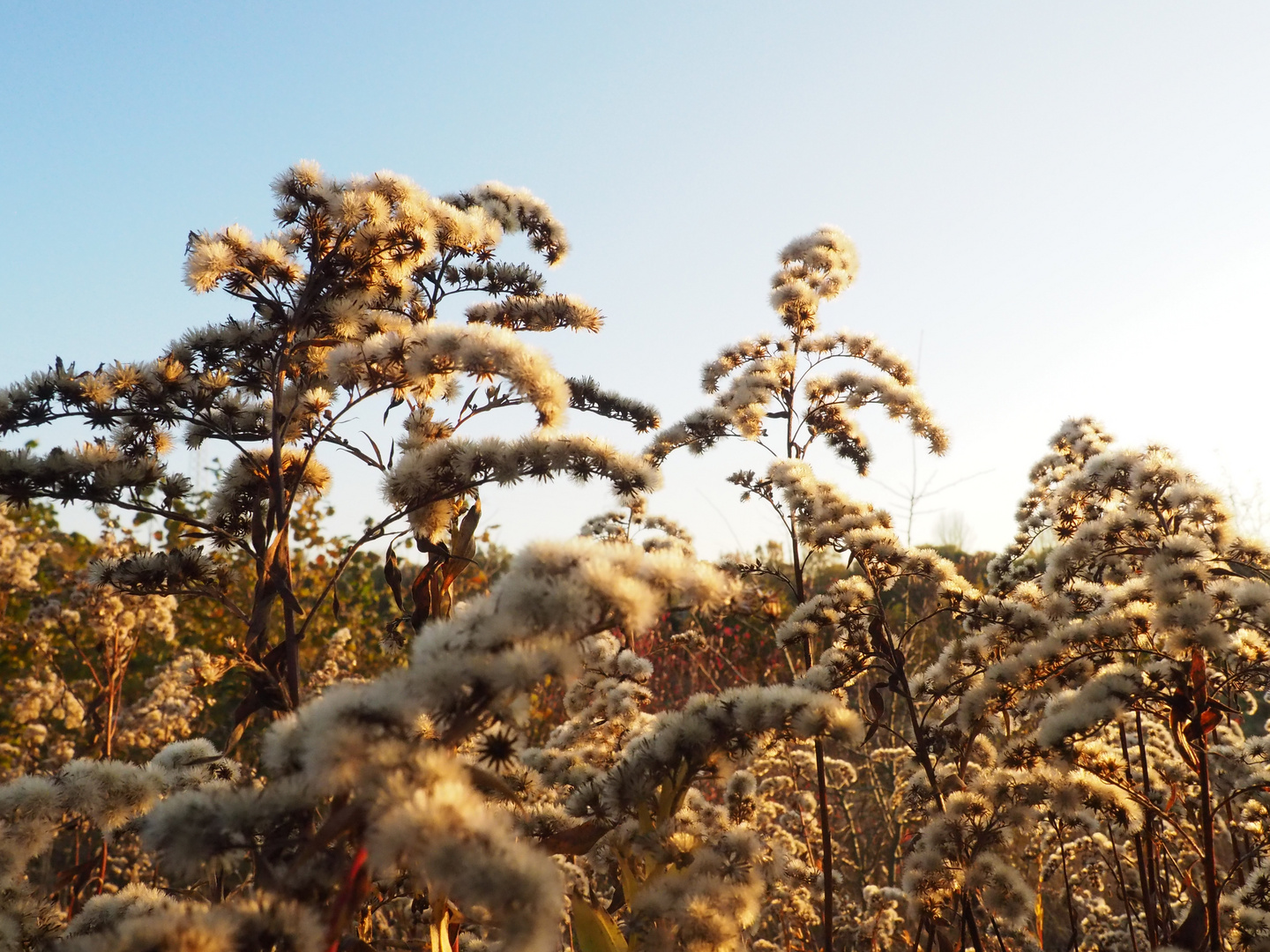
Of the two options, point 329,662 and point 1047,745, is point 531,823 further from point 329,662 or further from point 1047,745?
point 329,662

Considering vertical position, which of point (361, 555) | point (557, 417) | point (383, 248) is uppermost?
point (361, 555)

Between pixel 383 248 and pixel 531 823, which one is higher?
pixel 383 248

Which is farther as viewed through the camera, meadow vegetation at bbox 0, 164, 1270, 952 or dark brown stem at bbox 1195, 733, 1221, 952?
dark brown stem at bbox 1195, 733, 1221, 952

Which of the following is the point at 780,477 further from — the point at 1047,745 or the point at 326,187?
the point at 326,187

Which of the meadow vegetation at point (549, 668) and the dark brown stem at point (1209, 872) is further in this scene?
the dark brown stem at point (1209, 872)

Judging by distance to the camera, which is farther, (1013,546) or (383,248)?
(1013,546)

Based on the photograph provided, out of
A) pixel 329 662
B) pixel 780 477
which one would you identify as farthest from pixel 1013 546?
pixel 329 662

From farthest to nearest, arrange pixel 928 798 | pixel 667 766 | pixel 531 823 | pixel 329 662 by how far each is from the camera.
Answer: pixel 329 662, pixel 928 798, pixel 531 823, pixel 667 766

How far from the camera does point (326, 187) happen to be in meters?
3.23

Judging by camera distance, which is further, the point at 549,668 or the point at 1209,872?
the point at 1209,872

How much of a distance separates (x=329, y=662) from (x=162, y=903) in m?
6.72

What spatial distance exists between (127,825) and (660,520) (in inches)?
152

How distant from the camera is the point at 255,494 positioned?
3.09 m

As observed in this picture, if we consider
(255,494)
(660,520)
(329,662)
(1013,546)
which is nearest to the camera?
(255,494)
